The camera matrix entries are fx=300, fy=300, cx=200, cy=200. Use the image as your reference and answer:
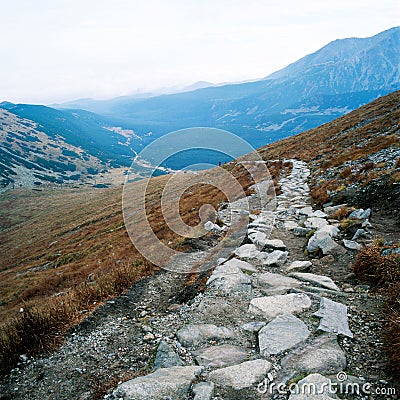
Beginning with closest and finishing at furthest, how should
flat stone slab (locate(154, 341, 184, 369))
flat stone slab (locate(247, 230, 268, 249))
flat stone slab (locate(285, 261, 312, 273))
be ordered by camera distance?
1. flat stone slab (locate(154, 341, 184, 369))
2. flat stone slab (locate(285, 261, 312, 273))
3. flat stone slab (locate(247, 230, 268, 249))

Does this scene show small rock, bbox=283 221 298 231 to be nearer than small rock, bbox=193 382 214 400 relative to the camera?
No

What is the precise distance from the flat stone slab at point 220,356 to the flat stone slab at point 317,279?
334cm

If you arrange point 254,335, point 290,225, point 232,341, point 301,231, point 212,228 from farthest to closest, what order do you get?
point 212,228 → point 290,225 → point 301,231 → point 254,335 → point 232,341

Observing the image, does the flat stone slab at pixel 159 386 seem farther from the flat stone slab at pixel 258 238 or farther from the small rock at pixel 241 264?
the flat stone slab at pixel 258 238

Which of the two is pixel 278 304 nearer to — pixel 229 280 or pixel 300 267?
pixel 229 280

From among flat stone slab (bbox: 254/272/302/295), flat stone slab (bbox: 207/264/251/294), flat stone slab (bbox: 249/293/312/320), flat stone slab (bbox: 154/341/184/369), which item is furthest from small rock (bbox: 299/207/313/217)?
flat stone slab (bbox: 154/341/184/369)

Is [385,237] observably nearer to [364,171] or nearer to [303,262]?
[303,262]

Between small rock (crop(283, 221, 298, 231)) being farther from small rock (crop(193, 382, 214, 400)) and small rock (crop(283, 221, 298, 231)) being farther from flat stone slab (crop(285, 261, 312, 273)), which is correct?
small rock (crop(193, 382, 214, 400))

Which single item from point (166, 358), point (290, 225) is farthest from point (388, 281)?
point (290, 225)

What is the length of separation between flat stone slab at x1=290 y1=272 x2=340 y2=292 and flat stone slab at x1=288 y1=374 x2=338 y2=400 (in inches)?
144

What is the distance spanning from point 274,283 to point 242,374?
3826 millimetres

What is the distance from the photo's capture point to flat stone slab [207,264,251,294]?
8.55 meters

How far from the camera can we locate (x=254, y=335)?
6.61 m

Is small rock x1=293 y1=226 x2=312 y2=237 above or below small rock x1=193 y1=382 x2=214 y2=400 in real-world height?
below
